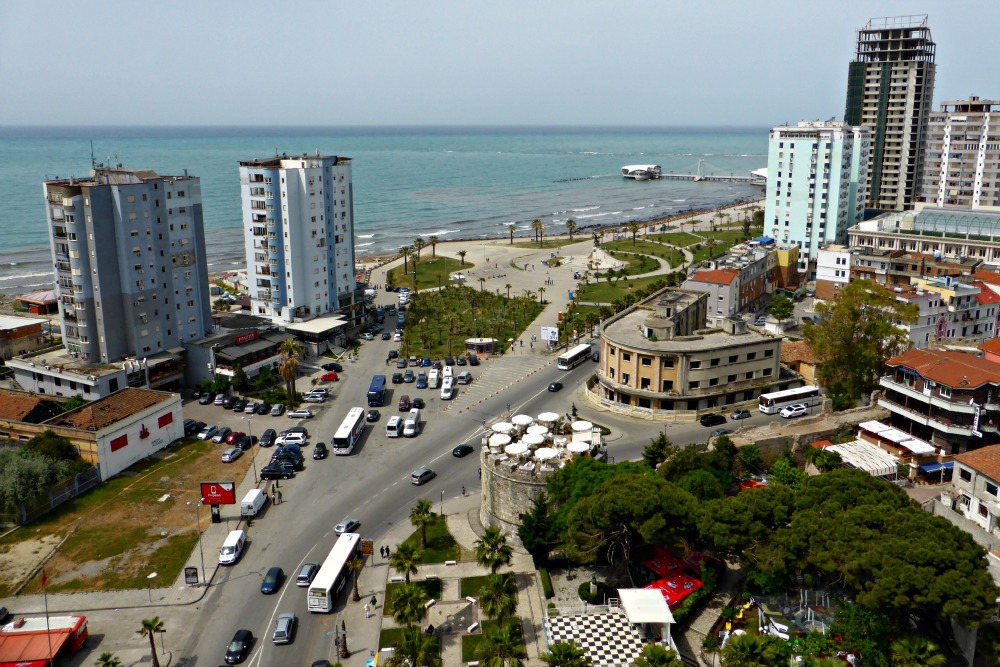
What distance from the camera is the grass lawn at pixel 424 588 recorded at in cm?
4736

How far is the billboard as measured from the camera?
56.2 meters

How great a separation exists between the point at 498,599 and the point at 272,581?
15.1 metres

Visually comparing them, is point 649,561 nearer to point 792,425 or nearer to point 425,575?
point 425,575

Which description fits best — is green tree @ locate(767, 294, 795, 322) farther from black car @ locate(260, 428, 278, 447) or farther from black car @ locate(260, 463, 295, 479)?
black car @ locate(260, 463, 295, 479)

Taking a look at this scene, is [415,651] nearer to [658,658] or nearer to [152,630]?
[658,658]

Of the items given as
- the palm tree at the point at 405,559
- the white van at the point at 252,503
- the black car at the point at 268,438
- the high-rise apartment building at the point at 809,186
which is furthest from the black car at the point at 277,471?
the high-rise apartment building at the point at 809,186

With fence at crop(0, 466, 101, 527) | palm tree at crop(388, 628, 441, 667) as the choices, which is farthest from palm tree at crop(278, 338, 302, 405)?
palm tree at crop(388, 628, 441, 667)

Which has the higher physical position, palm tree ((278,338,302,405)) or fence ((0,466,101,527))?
palm tree ((278,338,302,405))

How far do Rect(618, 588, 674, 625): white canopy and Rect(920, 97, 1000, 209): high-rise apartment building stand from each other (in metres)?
128

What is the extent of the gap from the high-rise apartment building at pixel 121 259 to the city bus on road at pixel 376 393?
21852 mm

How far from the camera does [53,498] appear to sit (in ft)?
193

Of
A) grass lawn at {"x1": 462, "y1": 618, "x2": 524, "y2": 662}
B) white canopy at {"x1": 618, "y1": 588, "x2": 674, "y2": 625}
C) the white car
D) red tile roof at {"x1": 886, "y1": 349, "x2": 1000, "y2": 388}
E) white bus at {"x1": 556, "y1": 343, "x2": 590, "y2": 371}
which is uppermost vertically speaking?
red tile roof at {"x1": 886, "y1": 349, "x2": 1000, "y2": 388}

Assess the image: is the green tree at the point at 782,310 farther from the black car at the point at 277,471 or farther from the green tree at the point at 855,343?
the black car at the point at 277,471

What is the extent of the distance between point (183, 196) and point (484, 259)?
77018 mm
